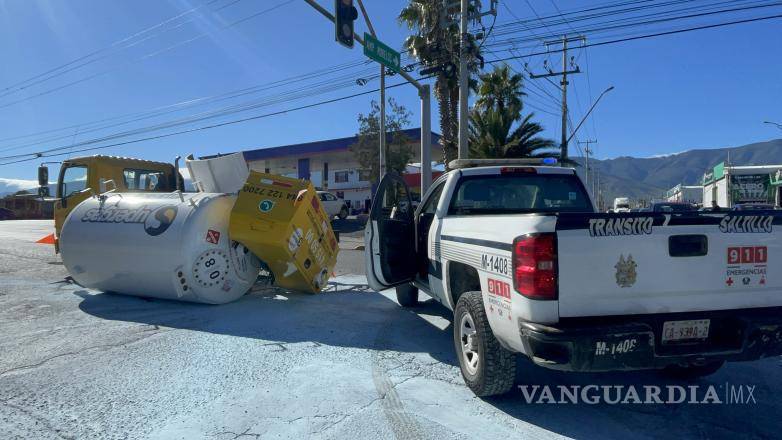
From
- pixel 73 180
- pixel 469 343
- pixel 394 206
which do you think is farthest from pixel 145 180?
pixel 469 343

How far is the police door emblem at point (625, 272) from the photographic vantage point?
315 centimetres

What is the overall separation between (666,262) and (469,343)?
1.59m

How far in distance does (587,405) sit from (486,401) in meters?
0.77

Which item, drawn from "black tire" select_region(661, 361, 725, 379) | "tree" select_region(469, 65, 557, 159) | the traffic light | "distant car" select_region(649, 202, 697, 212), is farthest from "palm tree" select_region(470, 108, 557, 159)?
"black tire" select_region(661, 361, 725, 379)

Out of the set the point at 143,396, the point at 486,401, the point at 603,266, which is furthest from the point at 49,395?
the point at 603,266

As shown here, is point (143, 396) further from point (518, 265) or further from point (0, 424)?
point (518, 265)

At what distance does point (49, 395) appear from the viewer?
4000 mm

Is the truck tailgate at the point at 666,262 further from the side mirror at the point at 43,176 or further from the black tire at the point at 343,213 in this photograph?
the black tire at the point at 343,213

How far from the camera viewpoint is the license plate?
3213 millimetres

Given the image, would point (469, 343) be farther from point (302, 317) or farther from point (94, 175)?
point (94, 175)

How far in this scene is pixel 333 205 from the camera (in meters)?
29.0

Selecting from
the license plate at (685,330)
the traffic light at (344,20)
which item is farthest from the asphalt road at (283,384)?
the traffic light at (344,20)

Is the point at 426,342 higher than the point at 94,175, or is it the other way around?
the point at 94,175

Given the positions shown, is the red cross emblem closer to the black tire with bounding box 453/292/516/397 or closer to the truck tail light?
the black tire with bounding box 453/292/516/397
